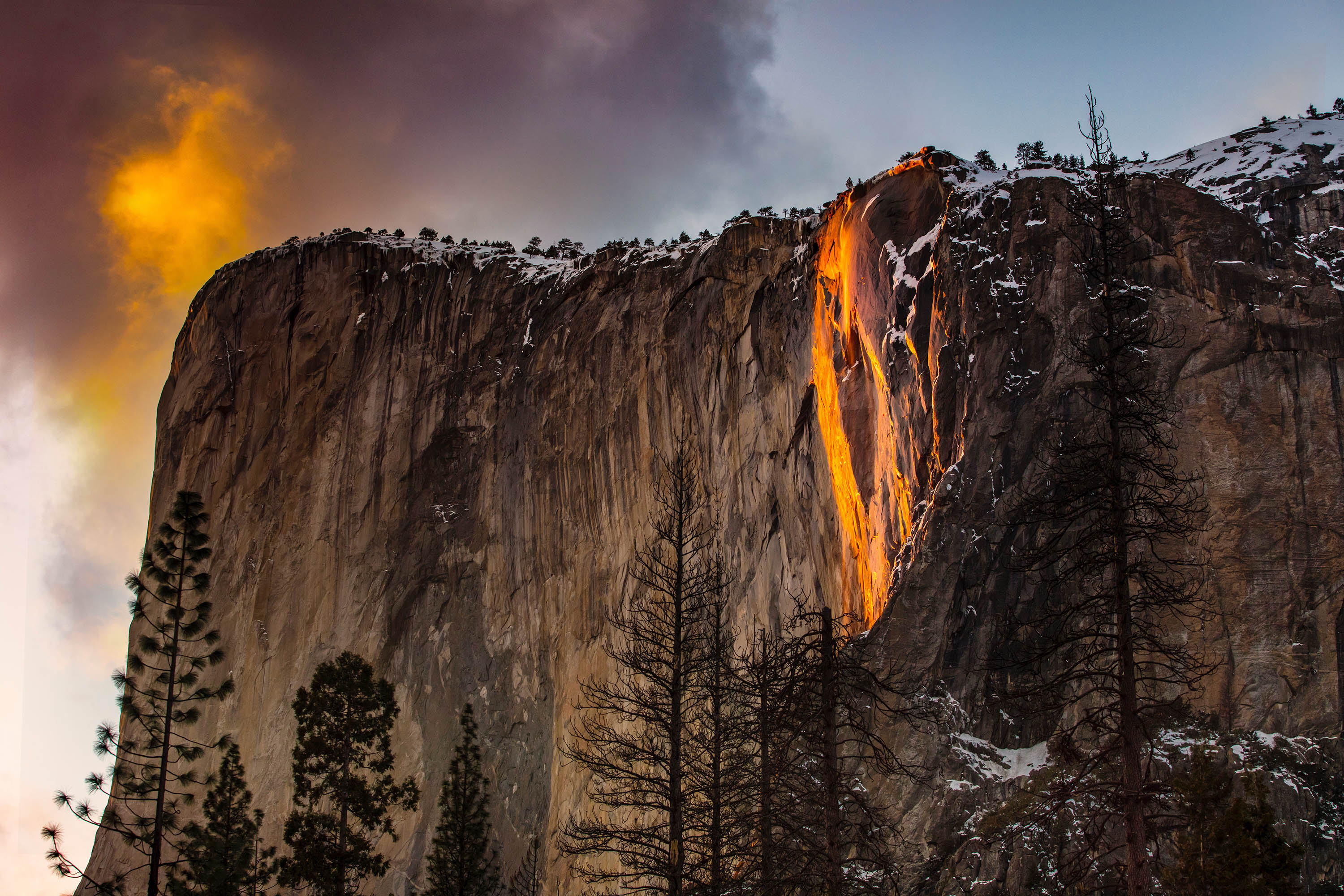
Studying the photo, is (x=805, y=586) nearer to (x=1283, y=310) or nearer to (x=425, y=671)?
(x=1283, y=310)

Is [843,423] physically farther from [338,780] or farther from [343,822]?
[343,822]

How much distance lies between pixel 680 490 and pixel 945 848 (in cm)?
1225

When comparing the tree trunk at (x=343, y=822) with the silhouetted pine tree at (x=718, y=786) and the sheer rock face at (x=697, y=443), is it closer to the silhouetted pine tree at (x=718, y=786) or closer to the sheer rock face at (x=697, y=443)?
the silhouetted pine tree at (x=718, y=786)

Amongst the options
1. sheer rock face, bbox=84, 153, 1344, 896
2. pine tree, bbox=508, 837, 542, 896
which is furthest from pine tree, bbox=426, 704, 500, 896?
sheer rock face, bbox=84, 153, 1344, 896

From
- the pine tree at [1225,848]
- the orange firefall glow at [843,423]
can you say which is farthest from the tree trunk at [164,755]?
the orange firefall glow at [843,423]

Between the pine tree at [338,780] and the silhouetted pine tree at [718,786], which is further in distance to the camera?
the pine tree at [338,780]

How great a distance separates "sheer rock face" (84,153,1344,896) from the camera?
2817 centimetres

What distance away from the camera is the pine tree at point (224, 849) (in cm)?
2394

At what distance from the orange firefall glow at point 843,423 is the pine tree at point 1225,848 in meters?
11.8

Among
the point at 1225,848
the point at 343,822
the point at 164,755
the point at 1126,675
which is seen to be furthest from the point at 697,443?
the point at 1126,675

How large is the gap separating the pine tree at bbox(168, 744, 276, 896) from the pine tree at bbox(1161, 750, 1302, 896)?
18.0m

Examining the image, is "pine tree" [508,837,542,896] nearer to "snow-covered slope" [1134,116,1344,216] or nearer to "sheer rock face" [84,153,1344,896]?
"sheer rock face" [84,153,1344,896]

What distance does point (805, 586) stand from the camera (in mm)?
37844

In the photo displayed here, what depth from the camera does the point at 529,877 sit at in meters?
42.0
